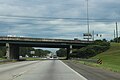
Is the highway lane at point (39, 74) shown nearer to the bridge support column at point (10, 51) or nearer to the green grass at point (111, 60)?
the green grass at point (111, 60)

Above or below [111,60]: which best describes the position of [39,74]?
above

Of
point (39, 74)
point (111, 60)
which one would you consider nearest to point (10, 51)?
point (111, 60)

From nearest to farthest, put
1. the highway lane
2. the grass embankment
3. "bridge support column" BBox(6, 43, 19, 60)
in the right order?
A: 1. the highway lane
2. the grass embankment
3. "bridge support column" BBox(6, 43, 19, 60)

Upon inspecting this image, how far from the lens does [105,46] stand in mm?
125500

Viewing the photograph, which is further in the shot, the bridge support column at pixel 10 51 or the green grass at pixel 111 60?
the bridge support column at pixel 10 51

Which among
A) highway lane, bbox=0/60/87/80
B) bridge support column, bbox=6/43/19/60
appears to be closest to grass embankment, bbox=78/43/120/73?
highway lane, bbox=0/60/87/80

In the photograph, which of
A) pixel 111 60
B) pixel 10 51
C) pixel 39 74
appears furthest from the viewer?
pixel 10 51

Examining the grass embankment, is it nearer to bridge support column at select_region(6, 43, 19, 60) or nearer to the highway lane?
the highway lane

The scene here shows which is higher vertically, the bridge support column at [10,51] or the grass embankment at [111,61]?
the bridge support column at [10,51]

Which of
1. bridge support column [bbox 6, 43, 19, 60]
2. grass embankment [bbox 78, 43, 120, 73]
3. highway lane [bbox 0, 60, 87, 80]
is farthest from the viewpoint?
bridge support column [bbox 6, 43, 19, 60]

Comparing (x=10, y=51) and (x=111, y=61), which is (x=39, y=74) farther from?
(x=10, y=51)

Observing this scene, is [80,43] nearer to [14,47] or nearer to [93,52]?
[93,52]

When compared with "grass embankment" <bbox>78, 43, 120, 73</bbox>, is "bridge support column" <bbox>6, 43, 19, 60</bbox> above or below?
above

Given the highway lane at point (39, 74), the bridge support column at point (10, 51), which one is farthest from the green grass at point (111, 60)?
the bridge support column at point (10, 51)
